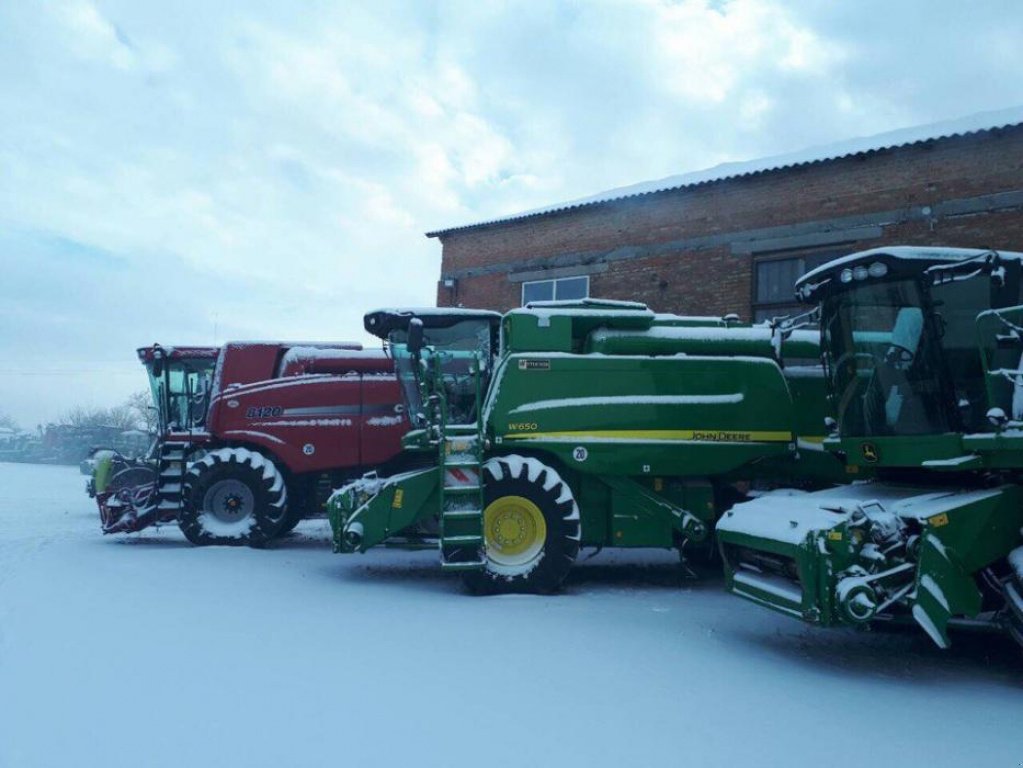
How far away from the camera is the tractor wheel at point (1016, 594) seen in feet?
17.1

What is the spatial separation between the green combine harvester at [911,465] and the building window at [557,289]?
30.1 feet

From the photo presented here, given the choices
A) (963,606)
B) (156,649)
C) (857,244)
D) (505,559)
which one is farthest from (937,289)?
(857,244)

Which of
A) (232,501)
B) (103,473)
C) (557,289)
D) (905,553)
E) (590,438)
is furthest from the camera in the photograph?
(557,289)

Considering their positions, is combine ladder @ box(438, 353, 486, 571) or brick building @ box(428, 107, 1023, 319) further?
brick building @ box(428, 107, 1023, 319)

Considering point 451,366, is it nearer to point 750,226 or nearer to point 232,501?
point 232,501

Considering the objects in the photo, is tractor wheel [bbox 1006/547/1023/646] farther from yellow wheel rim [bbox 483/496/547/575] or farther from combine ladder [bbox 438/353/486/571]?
combine ladder [bbox 438/353/486/571]

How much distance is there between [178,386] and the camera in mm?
12914

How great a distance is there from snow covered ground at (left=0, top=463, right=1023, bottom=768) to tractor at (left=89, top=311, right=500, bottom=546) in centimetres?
253

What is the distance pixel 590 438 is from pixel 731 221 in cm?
739

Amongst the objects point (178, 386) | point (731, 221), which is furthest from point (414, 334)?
point (731, 221)

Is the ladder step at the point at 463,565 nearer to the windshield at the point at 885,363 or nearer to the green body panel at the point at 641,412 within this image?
the green body panel at the point at 641,412

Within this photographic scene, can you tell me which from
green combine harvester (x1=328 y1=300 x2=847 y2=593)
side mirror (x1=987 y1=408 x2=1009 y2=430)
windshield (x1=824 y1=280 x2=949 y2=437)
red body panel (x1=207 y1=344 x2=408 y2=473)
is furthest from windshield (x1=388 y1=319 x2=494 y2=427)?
side mirror (x1=987 y1=408 x2=1009 y2=430)

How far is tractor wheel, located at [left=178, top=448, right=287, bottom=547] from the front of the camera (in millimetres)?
10820

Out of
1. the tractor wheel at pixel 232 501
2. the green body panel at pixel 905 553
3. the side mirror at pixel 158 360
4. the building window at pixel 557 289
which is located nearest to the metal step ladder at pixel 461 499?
the green body panel at pixel 905 553
